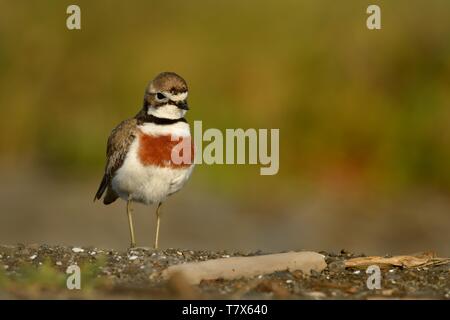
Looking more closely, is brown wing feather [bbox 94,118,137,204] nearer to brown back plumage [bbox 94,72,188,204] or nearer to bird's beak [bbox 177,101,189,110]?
brown back plumage [bbox 94,72,188,204]

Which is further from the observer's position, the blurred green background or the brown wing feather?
the blurred green background

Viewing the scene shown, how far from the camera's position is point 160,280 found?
852 cm

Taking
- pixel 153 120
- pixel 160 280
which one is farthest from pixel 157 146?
pixel 160 280

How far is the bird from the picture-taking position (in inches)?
404

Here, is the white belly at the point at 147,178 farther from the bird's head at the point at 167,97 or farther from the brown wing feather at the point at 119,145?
the bird's head at the point at 167,97

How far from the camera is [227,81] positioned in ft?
52.6

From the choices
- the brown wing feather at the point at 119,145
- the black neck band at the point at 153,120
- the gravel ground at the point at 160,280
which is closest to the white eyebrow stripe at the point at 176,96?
the black neck band at the point at 153,120

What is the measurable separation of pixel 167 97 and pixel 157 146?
40cm

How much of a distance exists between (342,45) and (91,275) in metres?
7.99

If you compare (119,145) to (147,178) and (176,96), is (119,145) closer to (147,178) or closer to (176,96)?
(147,178)

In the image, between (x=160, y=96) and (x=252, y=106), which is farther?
(x=252, y=106)

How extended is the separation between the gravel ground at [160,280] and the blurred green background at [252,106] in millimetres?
5181

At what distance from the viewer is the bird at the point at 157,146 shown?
1027 cm

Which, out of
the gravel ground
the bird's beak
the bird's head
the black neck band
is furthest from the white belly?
the gravel ground
